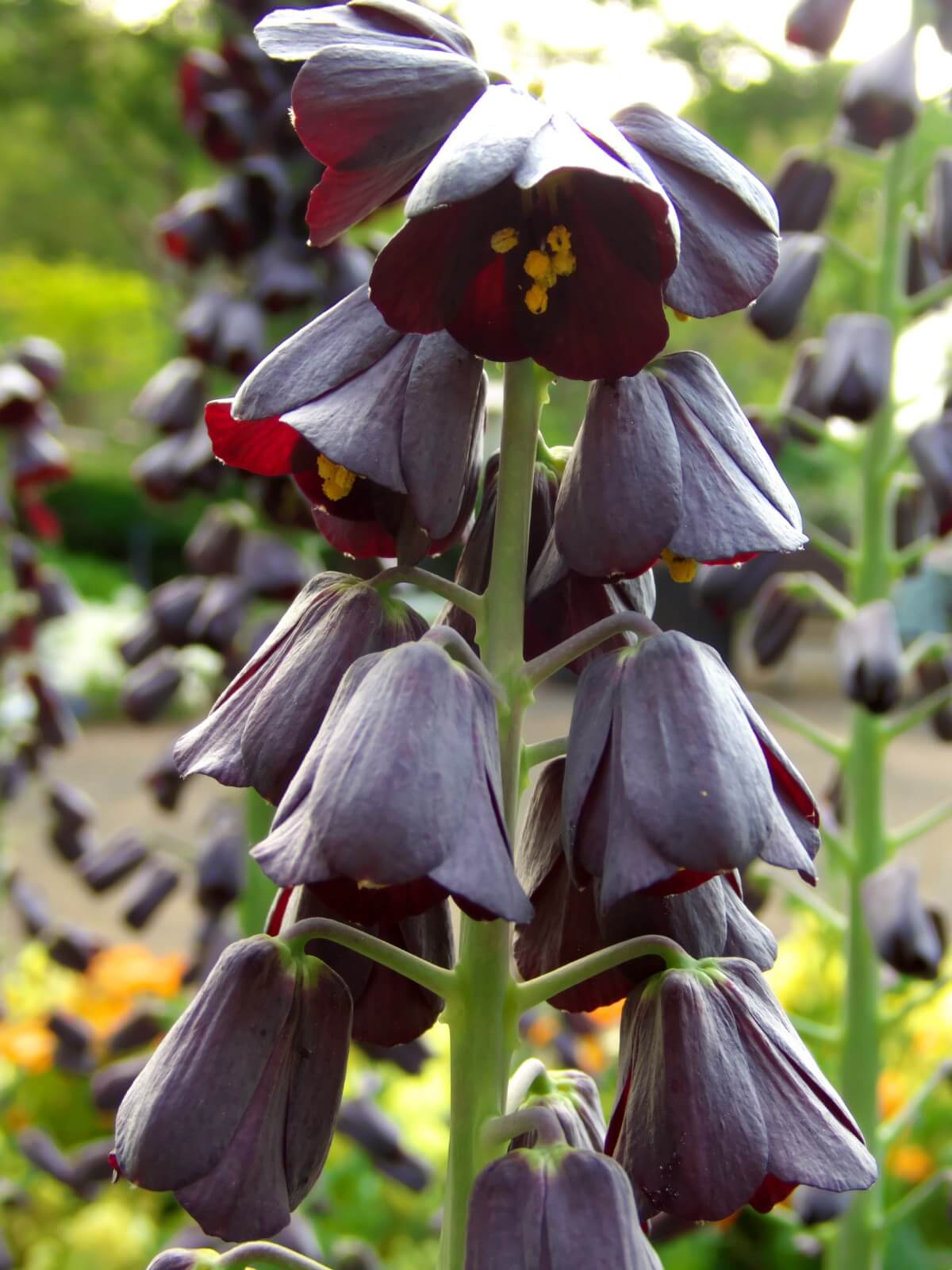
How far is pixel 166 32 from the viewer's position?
11.4 meters

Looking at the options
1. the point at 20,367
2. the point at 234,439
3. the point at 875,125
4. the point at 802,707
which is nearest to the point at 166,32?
the point at 802,707

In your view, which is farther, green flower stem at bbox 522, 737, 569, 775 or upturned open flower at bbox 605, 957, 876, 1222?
green flower stem at bbox 522, 737, 569, 775

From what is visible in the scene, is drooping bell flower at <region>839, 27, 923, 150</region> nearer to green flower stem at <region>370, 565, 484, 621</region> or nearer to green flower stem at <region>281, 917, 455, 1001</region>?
green flower stem at <region>370, 565, 484, 621</region>

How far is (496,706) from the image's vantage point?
63 centimetres

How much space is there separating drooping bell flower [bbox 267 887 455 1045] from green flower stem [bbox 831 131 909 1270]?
1.17 metres

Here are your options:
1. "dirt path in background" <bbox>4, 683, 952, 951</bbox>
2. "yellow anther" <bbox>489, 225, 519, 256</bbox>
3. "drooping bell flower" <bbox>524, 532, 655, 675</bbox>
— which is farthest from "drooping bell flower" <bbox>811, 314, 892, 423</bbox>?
"dirt path in background" <bbox>4, 683, 952, 951</bbox>

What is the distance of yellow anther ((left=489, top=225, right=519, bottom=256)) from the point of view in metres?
0.62

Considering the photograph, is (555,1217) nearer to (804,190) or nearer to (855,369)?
(855,369)

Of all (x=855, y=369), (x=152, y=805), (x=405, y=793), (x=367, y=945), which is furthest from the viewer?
(x=152, y=805)

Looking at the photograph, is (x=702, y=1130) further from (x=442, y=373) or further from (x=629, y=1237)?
(x=442, y=373)

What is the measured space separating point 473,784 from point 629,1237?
0.68 ft

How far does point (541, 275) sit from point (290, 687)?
23 cm

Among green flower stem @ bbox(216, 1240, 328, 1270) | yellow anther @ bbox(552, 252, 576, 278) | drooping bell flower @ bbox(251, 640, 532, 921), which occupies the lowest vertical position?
green flower stem @ bbox(216, 1240, 328, 1270)

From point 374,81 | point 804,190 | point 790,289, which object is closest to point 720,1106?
point 374,81
